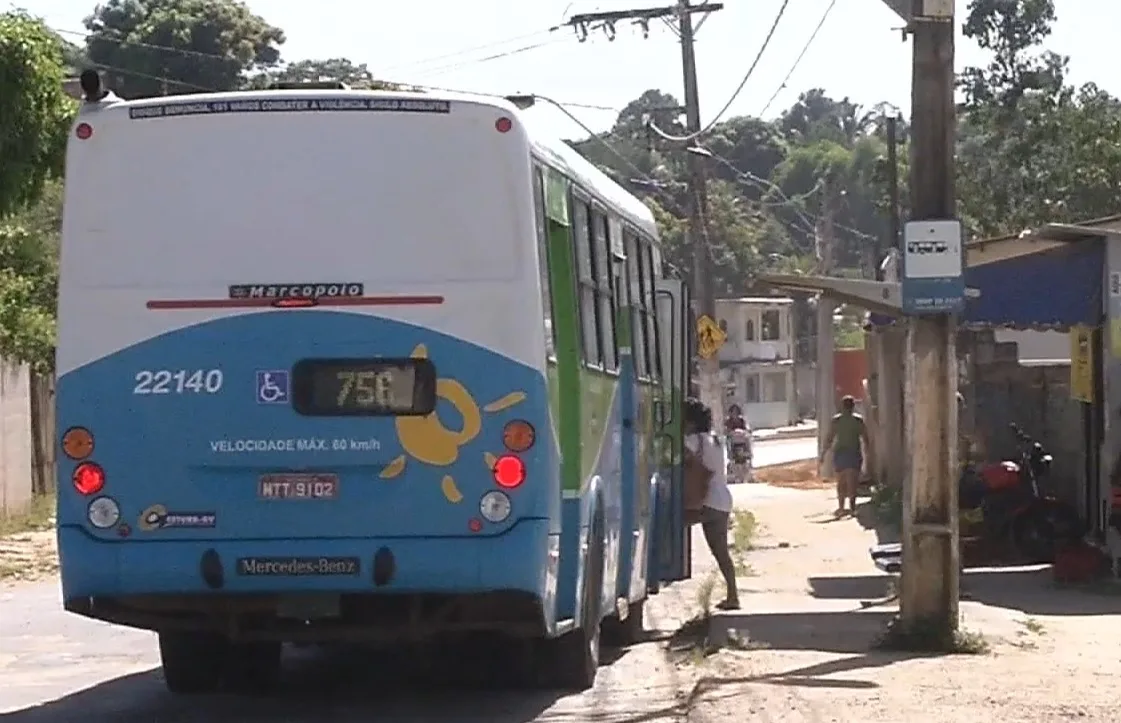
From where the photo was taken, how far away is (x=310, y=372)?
10148 mm

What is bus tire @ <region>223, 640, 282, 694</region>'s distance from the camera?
1230 centimetres

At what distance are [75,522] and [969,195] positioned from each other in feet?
123

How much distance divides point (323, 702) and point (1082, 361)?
9.49 m

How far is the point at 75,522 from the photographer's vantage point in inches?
397

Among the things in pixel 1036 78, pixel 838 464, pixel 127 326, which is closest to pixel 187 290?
pixel 127 326

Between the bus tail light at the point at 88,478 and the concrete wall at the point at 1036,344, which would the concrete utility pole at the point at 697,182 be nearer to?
the concrete wall at the point at 1036,344

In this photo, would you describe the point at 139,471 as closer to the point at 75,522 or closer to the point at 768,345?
the point at 75,522

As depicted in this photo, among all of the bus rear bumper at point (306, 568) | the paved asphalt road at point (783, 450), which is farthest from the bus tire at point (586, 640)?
the paved asphalt road at point (783, 450)

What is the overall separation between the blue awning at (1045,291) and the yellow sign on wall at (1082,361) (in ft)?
0.96

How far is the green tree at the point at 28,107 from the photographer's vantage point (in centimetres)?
1847

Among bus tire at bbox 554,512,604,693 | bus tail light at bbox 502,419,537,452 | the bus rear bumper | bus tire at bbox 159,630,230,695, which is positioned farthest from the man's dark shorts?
bus tail light at bbox 502,419,537,452

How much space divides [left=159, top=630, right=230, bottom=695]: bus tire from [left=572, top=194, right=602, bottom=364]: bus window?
263 cm

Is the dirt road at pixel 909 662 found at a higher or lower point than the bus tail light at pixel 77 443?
lower

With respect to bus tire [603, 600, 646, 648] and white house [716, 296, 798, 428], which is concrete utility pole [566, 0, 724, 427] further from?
white house [716, 296, 798, 428]
